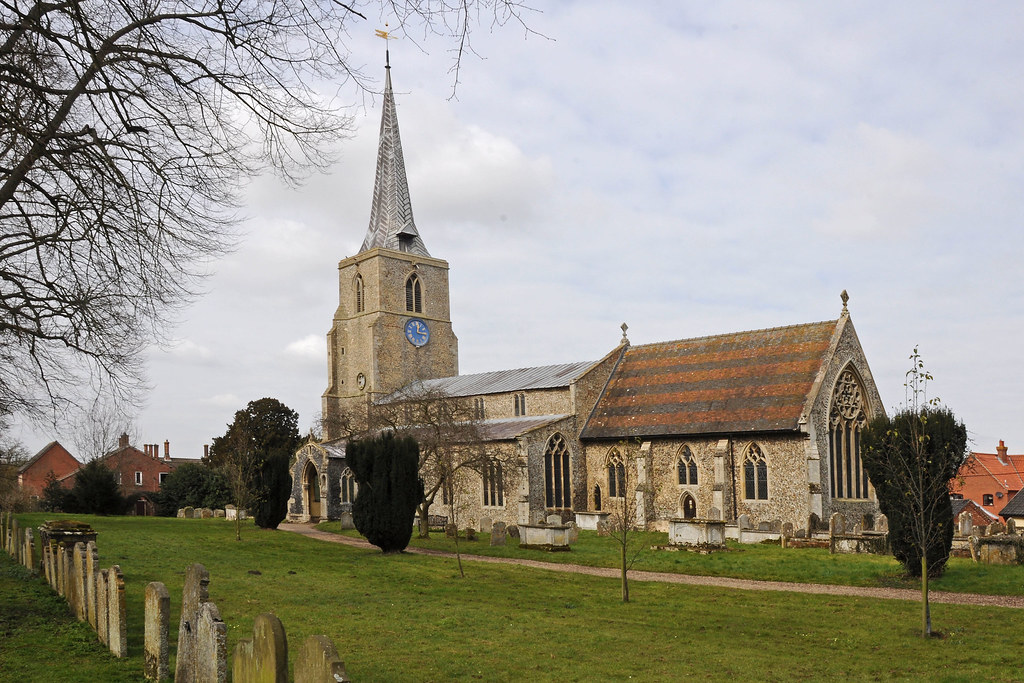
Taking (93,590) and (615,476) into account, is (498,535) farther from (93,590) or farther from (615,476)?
(93,590)

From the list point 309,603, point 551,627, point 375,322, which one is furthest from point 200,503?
point 551,627

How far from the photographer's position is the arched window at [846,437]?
1288 inches

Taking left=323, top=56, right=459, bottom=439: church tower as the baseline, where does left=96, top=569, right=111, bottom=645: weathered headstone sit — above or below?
below

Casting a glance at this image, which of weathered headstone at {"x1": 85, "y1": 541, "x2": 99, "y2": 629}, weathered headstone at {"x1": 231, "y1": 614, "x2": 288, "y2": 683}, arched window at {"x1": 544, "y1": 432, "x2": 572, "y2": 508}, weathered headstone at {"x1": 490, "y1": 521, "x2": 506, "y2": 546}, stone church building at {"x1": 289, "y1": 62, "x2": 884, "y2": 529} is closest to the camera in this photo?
weathered headstone at {"x1": 231, "y1": 614, "x2": 288, "y2": 683}

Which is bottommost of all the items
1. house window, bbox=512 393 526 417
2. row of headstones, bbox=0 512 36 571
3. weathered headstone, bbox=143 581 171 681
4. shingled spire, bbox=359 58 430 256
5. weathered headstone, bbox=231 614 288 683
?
row of headstones, bbox=0 512 36 571

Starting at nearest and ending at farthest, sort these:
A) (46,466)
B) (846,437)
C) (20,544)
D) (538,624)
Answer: (538,624) < (20,544) < (846,437) < (46,466)

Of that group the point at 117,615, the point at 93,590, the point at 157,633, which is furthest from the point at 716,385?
the point at 157,633

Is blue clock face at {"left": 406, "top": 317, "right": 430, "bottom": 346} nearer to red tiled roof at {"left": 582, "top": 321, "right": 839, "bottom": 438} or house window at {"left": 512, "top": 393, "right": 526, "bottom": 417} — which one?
house window at {"left": 512, "top": 393, "right": 526, "bottom": 417}

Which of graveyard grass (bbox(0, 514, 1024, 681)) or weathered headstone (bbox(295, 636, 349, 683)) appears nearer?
weathered headstone (bbox(295, 636, 349, 683))

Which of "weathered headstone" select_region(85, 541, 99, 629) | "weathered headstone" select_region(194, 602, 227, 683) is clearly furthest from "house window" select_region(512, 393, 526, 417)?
"weathered headstone" select_region(194, 602, 227, 683)

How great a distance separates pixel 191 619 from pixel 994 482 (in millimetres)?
63055

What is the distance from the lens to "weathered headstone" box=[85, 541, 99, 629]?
38.5 feet

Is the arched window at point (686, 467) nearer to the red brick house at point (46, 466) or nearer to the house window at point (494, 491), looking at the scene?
the house window at point (494, 491)

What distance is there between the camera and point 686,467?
3509cm
